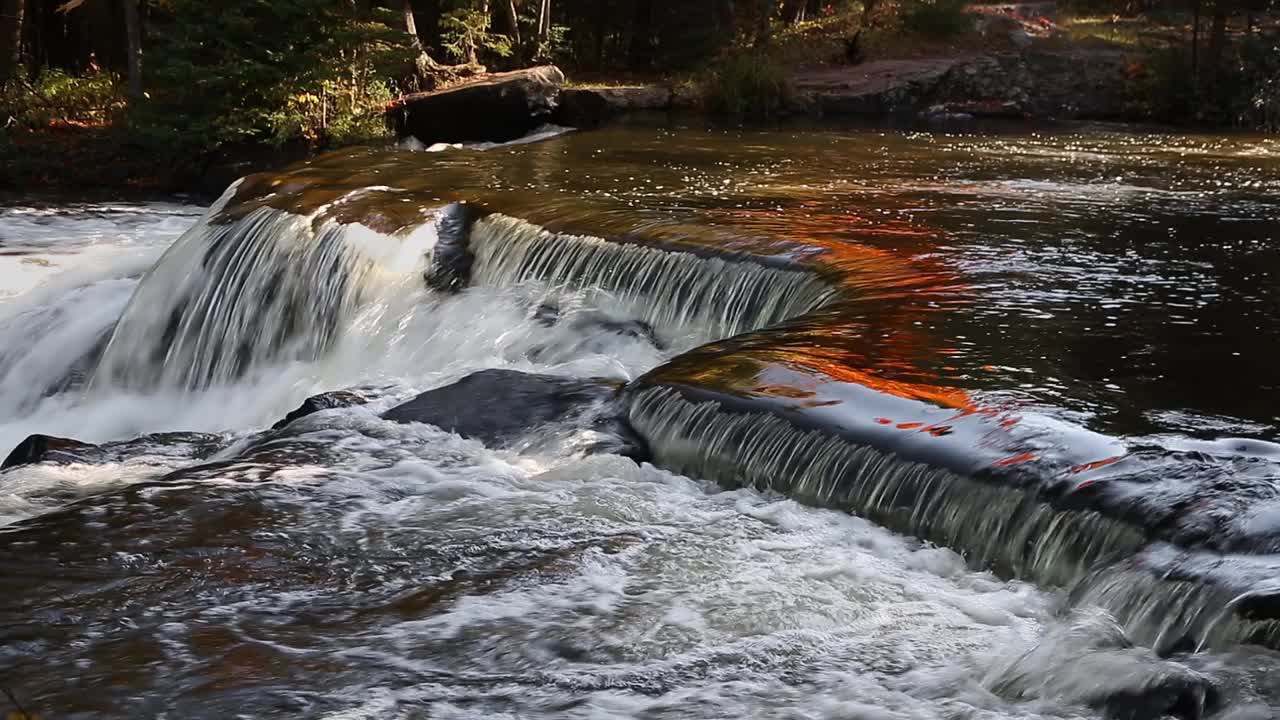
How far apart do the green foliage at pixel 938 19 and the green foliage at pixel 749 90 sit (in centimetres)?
782

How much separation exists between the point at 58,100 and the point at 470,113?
758 cm

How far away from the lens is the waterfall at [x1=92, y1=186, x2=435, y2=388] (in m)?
10.1

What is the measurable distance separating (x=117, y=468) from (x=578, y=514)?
2515 mm

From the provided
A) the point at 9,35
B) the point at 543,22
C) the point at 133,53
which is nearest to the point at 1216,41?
the point at 543,22

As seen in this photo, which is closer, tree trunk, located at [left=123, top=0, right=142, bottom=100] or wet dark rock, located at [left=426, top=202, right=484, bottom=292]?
wet dark rock, located at [left=426, top=202, right=484, bottom=292]

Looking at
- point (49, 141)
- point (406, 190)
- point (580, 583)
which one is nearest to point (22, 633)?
point (580, 583)

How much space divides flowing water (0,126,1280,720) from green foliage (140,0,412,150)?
7771 millimetres

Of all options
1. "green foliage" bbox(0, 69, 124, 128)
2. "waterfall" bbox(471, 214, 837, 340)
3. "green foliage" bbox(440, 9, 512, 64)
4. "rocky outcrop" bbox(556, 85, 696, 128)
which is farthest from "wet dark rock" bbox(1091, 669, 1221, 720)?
"green foliage" bbox(440, 9, 512, 64)

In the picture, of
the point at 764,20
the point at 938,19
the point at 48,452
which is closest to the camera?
the point at 48,452

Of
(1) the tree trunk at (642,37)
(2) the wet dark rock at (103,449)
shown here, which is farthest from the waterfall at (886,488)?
(1) the tree trunk at (642,37)

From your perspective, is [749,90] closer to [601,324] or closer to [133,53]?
[133,53]

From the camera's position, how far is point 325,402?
7383 mm

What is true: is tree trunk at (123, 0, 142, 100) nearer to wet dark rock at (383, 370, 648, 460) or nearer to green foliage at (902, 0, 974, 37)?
wet dark rock at (383, 370, 648, 460)

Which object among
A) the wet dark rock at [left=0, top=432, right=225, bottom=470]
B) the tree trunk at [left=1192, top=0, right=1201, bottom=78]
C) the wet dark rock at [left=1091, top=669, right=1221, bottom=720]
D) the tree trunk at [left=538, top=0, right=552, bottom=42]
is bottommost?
the wet dark rock at [left=0, top=432, right=225, bottom=470]
